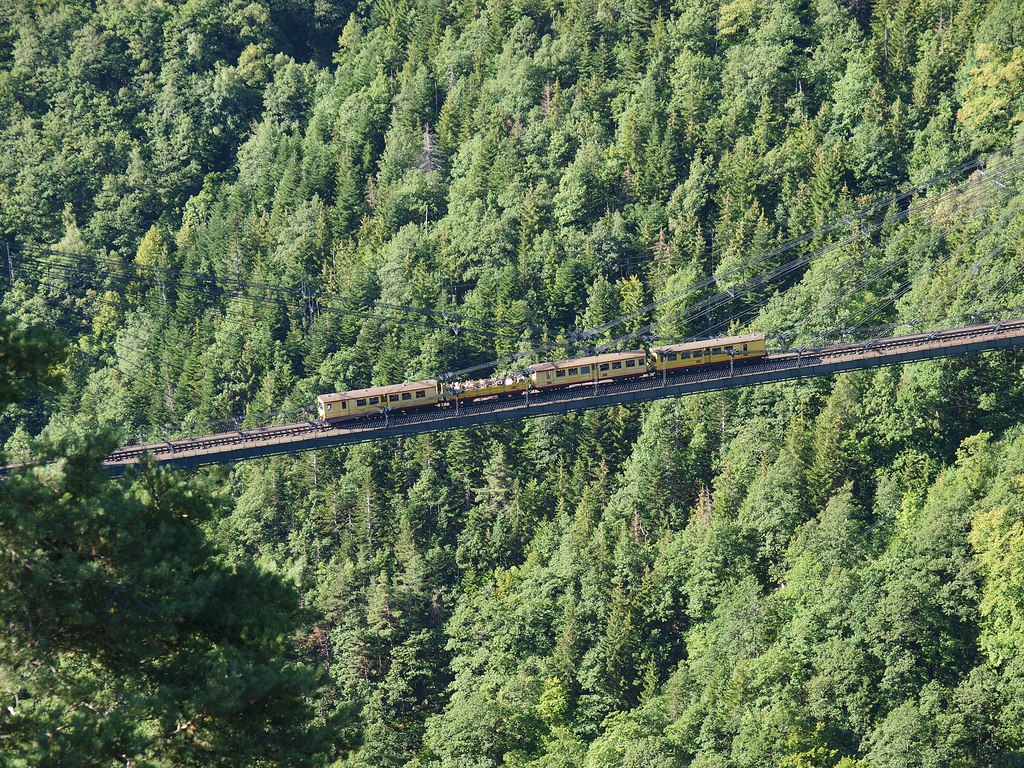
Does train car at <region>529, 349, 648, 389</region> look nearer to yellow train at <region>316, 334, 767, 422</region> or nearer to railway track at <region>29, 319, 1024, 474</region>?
yellow train at <region>316, 334, 767, 422</region>

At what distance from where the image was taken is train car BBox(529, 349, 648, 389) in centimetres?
7512

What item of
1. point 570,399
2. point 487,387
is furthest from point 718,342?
point 487,387

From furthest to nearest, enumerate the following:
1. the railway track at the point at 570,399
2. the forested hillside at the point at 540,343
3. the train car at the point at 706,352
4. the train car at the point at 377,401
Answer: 1. the train car at the point at 706,352
2. the train car at the point at 377,401
3. the railway track at the point at 570,399
4. the forested hillside at the point at 540,343

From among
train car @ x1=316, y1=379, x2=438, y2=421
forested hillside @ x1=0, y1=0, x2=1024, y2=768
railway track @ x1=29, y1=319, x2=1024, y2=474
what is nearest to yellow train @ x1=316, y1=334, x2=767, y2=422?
train car @ x1=316, y1=379, x2=438, y2=421

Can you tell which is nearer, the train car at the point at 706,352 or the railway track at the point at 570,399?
the railway track at the point at 570,399

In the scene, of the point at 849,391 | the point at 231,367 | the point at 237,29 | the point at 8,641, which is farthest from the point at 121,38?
the point at 8,641

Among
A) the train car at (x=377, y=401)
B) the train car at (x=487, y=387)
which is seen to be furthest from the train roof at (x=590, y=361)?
the train car at (x=377, y=401)

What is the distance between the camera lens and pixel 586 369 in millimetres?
75375

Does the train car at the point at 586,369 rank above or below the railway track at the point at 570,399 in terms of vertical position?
above

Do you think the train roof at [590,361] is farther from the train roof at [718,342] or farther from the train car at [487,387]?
the train roof at [718,342]

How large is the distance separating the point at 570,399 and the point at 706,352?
6414mm

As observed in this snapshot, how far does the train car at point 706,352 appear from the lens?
75375 mm

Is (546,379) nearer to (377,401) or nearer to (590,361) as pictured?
(590,361)

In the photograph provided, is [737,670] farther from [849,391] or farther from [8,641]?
[8,641]
